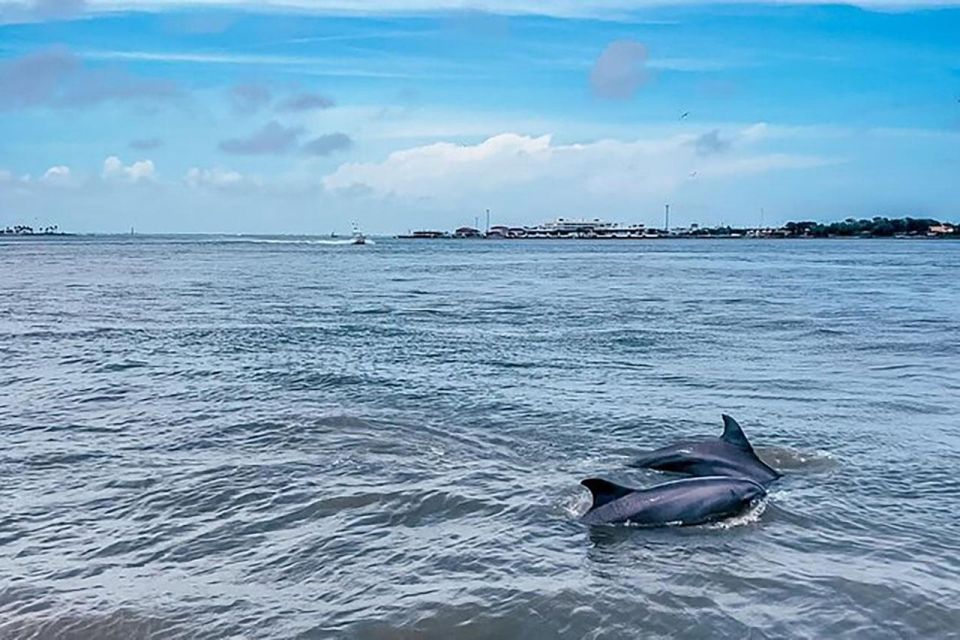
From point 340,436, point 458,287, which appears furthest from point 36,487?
point 458,287

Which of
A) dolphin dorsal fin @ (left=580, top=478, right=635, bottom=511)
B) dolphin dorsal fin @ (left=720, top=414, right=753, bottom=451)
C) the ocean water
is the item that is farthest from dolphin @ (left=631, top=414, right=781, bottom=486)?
dolphin dorsal fin @ (left=580, top=478, right=635, bottom=511)

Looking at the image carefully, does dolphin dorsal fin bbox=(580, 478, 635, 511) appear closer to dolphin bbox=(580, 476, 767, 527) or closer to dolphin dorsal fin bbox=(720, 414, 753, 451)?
dolphin bbox=(580, 476, 767, 527)

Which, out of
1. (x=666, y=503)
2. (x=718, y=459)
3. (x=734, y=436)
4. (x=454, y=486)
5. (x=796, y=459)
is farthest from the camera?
(x=796, y=459)

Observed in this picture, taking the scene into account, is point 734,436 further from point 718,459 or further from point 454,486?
point 454,486

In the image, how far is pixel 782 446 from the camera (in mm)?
14641

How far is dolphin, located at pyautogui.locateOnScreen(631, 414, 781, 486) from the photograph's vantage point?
12.6 m

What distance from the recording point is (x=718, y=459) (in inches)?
504

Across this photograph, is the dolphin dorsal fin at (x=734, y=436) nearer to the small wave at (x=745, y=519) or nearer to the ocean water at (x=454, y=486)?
the ocean water at (x=454, y=486)

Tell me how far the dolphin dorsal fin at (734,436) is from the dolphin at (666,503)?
1.57 m

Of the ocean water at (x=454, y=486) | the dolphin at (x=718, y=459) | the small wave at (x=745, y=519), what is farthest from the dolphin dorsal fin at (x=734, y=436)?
the small wave at (x=745, y=519)

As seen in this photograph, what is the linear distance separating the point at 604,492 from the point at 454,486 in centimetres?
237

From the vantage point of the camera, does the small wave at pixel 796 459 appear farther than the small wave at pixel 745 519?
Yes

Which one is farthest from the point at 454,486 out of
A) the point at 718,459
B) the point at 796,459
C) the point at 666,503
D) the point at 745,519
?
the point at 796,459

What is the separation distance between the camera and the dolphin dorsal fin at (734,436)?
42.6ft
